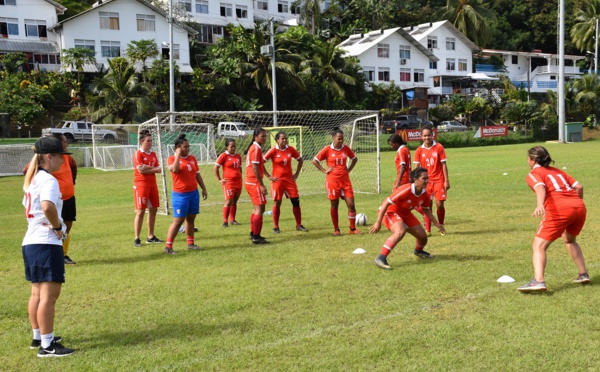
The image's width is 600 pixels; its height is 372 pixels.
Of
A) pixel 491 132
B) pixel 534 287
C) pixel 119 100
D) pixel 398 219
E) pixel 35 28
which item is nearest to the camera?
pixel 534 287

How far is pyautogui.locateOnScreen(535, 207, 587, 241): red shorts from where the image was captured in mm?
6523

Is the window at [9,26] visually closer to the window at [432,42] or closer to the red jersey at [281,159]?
the window at [432,42]

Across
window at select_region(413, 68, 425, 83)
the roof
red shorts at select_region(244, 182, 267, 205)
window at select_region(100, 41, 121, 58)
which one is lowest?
red shorts at select_region(244, 182, 267, 205)

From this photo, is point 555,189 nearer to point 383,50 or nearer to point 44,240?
point 44,240

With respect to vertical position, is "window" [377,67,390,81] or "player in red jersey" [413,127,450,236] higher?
"window" [377,67,390,81]

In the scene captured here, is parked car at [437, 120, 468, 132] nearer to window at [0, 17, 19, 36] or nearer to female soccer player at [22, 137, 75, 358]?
window at [0, 17, 19, 36]

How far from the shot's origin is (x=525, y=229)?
10.8 meters

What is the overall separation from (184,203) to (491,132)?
41752mm

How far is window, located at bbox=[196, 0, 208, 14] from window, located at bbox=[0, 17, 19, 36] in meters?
20.2

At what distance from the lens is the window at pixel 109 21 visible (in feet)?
178

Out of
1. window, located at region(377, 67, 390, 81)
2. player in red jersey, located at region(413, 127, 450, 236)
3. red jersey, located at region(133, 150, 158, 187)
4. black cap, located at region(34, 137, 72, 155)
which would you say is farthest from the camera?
window, located at region(377, 67, 390, 81)

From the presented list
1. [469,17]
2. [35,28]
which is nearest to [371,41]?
[469,17]

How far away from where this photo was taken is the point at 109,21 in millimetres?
54656

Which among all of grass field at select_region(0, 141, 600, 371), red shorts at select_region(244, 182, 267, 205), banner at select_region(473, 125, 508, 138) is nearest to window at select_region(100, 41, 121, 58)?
banner at select_region(473, 125, 508, 138)
